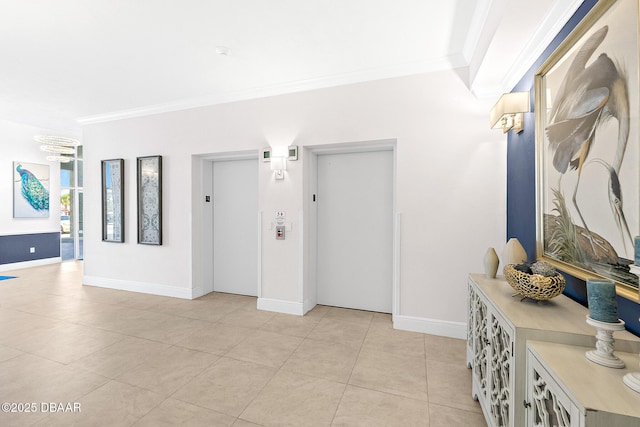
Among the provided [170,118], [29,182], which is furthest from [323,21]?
[29,182]

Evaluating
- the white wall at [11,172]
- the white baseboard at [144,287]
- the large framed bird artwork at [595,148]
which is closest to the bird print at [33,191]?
the white wall at [11,172]

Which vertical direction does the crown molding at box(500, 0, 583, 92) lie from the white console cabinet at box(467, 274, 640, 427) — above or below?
above

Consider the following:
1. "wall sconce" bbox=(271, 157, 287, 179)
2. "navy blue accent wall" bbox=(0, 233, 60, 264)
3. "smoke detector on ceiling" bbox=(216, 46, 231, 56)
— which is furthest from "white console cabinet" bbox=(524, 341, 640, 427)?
"navy blue accent wall" bbox=(0, 233, 60, 264)

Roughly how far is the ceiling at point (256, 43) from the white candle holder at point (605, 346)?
171 centimetres

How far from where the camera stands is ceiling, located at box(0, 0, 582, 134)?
2107mm

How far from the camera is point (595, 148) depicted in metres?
1.35

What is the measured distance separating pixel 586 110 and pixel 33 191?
8.73m

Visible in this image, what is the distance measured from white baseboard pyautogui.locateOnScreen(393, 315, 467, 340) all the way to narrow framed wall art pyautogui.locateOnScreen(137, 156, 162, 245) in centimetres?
354

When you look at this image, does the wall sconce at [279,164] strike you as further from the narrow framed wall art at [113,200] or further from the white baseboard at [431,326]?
the narrow framed wall art at [113,200]

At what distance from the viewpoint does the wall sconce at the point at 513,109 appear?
6.83ft

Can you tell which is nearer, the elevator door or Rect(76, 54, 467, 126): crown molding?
Rect(76, 54, 467, 126): crown molding

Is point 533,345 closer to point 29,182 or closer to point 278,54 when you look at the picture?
point 278,54

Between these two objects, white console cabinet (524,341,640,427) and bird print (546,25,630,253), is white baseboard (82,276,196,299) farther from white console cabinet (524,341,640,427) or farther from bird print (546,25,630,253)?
bird print (546,25,630,253)

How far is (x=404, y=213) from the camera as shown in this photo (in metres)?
3.02
